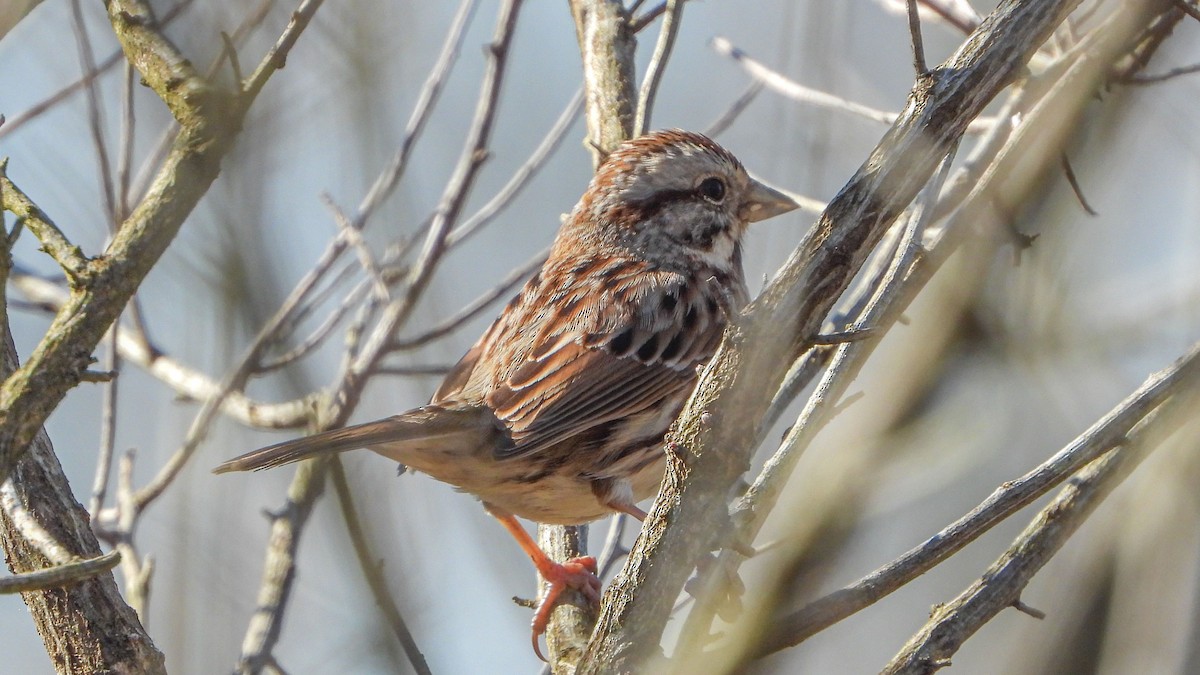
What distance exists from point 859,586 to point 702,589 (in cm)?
44

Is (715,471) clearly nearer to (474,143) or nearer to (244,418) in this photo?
(474,143)

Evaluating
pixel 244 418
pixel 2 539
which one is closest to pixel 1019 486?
pixel 2 539

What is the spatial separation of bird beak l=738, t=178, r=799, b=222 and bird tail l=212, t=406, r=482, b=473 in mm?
1613

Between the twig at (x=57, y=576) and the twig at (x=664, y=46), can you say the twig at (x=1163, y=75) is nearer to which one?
the twig at (x=664, y=46)

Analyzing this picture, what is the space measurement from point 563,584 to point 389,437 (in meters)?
0.93

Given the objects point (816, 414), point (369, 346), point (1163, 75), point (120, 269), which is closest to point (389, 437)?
point (369, 346)

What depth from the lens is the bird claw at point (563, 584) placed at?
14.0ft

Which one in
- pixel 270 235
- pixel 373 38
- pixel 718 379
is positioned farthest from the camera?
pixel 718 379

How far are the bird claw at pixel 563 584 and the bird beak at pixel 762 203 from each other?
5.39ft

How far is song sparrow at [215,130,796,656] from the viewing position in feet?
13.7

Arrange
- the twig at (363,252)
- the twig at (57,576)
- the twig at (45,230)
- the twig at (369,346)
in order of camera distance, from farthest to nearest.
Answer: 1. the twig at (363,252)
2. the twig at (369,346)
3. the twig at (45,230)
4. the twig at (57,576)

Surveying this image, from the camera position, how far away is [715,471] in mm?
2289

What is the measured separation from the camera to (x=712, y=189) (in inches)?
202

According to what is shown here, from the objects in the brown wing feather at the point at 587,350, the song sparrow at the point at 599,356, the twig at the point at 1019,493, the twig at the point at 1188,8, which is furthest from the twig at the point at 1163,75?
the brown wing feather at the point at 587,350
